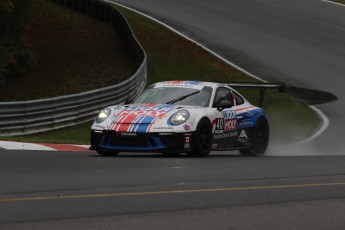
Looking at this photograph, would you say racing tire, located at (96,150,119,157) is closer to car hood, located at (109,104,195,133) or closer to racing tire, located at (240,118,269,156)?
car hood, located at (109,104,195,133)

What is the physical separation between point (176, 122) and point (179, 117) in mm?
111

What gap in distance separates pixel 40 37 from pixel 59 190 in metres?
29.7

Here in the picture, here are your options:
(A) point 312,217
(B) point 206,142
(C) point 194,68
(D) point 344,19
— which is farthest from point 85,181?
(D) point 344,19

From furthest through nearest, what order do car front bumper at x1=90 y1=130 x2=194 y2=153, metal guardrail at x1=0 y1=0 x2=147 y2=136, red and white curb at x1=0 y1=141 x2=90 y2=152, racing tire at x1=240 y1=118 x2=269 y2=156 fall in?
1. metal guardrail at x1=0 y1=0 x2=147 y2=136
2. racing tire at x1=240 y1=118 x2=269 y2=156
3. red and white curb at x1=0 y1=141 x2=90 y2=152
4. car front bumper at x1=90 y1=130 x2=194 y2=153

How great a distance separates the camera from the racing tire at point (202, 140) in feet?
43.7

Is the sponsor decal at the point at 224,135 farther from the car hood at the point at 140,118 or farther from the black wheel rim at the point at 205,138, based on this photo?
the car hood at the point at 140,118

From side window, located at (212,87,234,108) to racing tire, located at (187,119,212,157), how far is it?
0.71 metres

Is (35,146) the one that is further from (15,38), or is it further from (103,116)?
(15,38)

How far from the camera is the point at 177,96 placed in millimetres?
14375

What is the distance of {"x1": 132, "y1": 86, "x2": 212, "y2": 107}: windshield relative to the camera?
14234 millimetres

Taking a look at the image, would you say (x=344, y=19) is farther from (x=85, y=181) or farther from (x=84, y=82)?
(x=85, y=181)

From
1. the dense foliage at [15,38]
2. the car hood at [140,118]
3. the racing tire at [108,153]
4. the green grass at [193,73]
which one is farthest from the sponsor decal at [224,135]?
the dense foliage at [15,38]

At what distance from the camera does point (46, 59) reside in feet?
116

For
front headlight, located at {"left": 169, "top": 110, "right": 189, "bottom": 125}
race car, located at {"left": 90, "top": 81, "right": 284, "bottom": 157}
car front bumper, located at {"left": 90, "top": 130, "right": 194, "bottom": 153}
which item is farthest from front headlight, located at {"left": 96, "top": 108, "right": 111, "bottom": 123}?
front headlight, located at {"left": 169, "top": 110, "right": 189, "bottom": 125}
